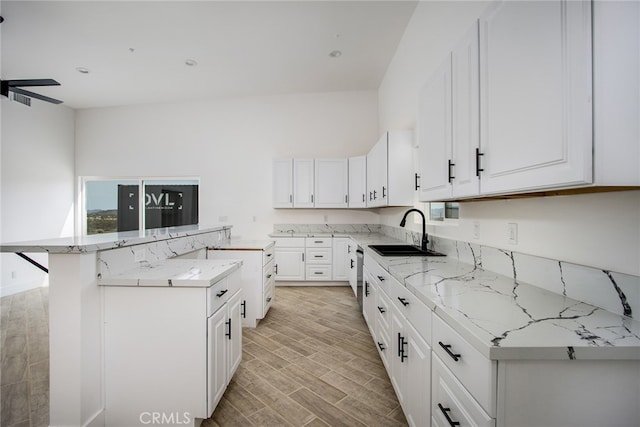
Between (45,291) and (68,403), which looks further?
(45,291)

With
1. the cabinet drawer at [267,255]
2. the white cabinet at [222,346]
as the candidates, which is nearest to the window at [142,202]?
the cabinet drawer at [267,255]

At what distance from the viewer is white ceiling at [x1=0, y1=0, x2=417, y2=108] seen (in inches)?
114

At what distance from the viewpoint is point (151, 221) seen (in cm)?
547

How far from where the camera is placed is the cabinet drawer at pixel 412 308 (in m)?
1.17

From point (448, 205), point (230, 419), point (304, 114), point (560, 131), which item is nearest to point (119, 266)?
point (230, 419)

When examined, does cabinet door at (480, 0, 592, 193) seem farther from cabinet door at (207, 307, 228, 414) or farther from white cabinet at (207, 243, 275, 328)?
white cabinet at (207, 243, 275, 328)

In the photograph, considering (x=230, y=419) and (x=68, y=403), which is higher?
(x=68, y=403)

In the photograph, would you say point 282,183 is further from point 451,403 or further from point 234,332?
point 451,403

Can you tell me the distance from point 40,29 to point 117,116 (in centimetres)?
242

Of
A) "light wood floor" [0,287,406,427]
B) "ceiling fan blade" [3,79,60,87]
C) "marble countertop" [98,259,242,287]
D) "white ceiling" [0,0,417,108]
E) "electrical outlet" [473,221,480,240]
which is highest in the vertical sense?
"white ceiling" [0,0,417,108]

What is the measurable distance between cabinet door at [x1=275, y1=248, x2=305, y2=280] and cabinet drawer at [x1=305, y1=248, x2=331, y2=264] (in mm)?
117

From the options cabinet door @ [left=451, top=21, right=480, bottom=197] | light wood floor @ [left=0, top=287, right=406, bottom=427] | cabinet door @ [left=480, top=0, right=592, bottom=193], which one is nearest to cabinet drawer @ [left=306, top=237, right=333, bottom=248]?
light wood floor @ [left=0, top=287, right=406, bottom=427]

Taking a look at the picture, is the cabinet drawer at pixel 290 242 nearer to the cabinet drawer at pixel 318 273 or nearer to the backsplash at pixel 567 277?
the cabinet drawer at pixel 318 273

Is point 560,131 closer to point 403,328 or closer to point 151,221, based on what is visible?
point 403,328
